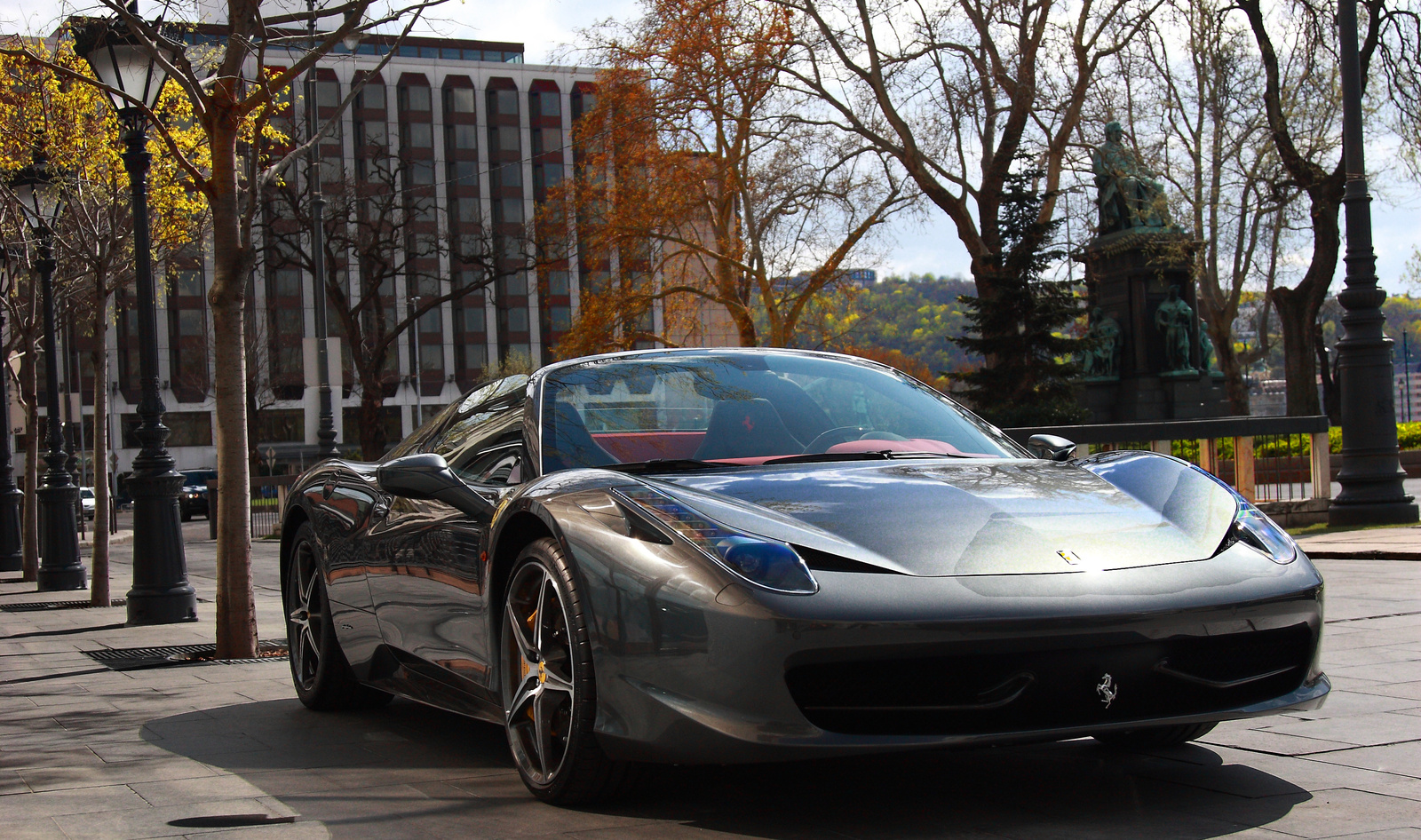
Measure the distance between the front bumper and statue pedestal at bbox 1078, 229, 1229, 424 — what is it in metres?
25.9

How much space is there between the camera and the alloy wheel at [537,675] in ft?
12.5

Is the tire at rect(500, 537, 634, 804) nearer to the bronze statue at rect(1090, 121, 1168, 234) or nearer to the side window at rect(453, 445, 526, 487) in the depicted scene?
the side window at rect(453, 445, 526, 487)

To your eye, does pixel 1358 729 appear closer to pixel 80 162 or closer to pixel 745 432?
pixel 745 432

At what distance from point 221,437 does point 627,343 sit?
80.6ft

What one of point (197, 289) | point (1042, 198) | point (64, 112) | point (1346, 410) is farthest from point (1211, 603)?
point (197, 289)

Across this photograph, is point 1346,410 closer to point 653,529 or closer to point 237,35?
point 237,35

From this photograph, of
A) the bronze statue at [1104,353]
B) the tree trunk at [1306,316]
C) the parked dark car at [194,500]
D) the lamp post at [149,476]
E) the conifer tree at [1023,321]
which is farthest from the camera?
the parked dark car at [194,500]

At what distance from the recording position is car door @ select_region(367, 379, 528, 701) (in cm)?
438

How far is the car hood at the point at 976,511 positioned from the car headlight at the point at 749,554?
0.06 metres

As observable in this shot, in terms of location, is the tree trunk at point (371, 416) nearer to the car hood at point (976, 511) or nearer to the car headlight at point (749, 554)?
the car hood at point (976, 511)

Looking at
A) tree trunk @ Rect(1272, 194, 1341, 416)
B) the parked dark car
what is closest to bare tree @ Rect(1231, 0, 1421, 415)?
tree trunk @ Rect(1272, 194, 1341, 416)

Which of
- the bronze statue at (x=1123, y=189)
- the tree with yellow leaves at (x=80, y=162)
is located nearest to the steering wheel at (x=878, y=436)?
the tree with yellow leaves at (x=80, y=162)

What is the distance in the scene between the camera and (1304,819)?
3463 millimetres

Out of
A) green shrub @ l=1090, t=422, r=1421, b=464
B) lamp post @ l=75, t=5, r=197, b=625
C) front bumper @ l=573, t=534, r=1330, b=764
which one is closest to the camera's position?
front bumper @ l=573, t=534, r=1330, b=764
